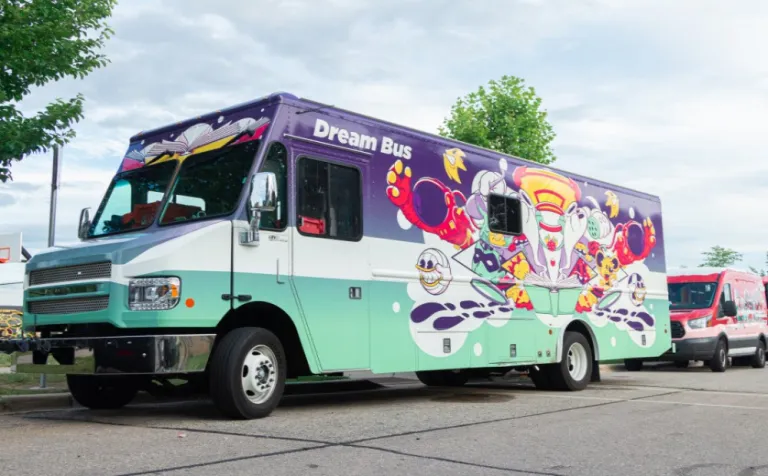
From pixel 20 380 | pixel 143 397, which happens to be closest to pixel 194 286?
pixel 143 397

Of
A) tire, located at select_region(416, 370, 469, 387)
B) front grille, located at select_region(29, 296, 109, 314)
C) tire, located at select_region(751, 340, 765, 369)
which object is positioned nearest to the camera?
front grille, located at select_region(29, 296, 109, 314)

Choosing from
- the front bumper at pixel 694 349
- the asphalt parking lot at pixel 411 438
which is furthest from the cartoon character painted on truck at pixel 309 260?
the front bumper at pixel 694 349

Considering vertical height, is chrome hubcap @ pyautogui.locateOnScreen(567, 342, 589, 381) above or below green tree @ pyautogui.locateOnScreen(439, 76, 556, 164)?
below

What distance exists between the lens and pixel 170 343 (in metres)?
7.44

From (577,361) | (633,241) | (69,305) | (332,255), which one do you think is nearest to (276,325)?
(332,255)

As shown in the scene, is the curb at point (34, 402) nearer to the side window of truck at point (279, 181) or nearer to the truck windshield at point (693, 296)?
the side window of truck at point (279, 181)

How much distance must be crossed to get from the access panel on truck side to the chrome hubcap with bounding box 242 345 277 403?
57 cm

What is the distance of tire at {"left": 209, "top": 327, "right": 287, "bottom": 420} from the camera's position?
305 inches

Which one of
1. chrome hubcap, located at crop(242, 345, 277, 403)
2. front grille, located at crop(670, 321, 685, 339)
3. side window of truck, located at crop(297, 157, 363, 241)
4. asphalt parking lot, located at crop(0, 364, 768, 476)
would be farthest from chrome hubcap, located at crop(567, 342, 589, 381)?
front grille, located at crop(670, 321, 685, 339)

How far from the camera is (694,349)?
717 inches

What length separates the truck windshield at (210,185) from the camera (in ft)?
27.1

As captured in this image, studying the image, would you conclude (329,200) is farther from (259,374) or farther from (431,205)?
(259,374)

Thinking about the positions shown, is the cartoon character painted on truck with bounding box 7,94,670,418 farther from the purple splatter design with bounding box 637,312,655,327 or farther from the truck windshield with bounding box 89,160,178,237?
the purple splatter design with bounding box 637,312,655,327

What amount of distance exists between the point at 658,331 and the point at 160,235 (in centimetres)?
1006
